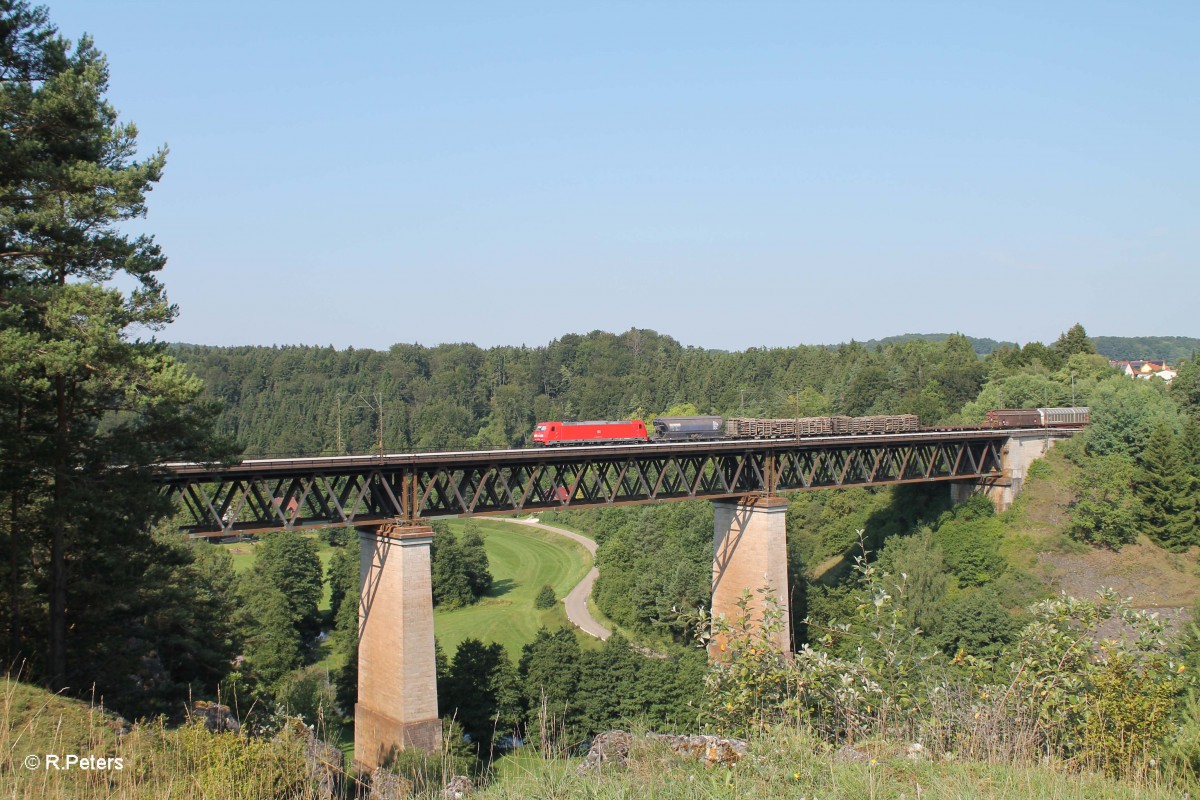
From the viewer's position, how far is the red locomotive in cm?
5584

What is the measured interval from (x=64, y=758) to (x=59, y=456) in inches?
475

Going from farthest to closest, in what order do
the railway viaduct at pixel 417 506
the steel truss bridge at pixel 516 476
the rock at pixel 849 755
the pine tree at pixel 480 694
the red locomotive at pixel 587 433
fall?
the red locomotive at pixel 587 433 < the pine tree at pixel 480 694 < the railway viaduct at pixel 417 506 < the steel truss bridge at pixel 516 476 < the rock at pixel 849 755

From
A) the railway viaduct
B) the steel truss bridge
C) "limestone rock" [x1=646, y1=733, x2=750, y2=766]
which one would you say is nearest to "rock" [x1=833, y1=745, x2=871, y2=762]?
"limestone rock" [x1=646, y1=733, x2=750, y2=766]

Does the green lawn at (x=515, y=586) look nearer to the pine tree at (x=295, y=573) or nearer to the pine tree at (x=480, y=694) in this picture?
the pine tree at (x=295, y=573)

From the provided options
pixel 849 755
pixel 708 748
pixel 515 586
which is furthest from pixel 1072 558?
pixel 708 748

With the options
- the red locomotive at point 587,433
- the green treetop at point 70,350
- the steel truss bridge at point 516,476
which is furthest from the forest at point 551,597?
the red locomotive at point 587,433

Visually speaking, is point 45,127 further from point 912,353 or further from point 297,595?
point 912,353

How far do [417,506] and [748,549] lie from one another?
62.5ft

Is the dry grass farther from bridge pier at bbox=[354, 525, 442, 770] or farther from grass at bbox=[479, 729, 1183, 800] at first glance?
bridge pier at bbox=[354, 525, 442, 770]

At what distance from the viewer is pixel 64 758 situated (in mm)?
11617

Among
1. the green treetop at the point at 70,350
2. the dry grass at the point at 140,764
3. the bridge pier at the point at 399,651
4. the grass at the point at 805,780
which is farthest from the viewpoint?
the bridge pier at the point at 399,651

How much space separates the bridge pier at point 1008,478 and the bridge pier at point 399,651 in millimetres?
40937

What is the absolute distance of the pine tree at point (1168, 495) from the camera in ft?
173

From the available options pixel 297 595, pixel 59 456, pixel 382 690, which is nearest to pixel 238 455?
pixel 59 456
